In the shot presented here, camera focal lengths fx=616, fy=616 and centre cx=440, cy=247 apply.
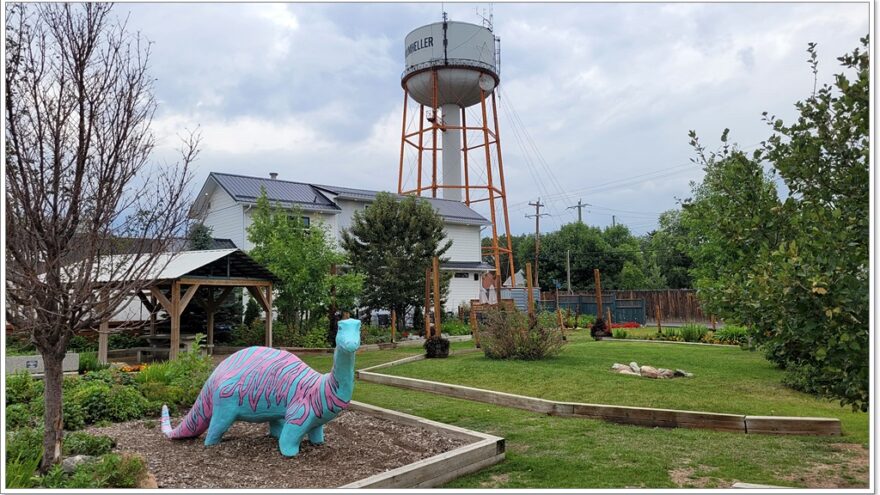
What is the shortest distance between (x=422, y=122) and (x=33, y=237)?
3095cm

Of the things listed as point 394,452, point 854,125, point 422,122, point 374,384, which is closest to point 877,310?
point 854,125

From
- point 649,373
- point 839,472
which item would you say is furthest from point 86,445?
point 649,373

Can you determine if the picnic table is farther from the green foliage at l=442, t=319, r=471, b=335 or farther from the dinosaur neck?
the dinosaur neck

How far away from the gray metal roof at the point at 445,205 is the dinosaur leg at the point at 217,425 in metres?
22.4

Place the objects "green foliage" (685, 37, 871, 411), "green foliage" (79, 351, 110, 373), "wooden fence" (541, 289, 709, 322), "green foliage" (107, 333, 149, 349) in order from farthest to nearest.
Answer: "wooden fence" (541, 289, 709, 322), "green foliage" (107, 333, 149, 349), "green foliage" (79, 351, 110, 373), "green foliage" (685, 37, 871, 411)

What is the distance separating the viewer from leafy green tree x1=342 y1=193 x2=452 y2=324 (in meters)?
23.1

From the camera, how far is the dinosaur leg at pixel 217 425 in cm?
657

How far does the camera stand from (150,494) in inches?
176

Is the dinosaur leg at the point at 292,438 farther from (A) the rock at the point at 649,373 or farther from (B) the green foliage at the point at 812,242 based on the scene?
(A) the rock at the point at 649,373

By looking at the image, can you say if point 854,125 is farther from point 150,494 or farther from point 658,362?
point 658,362

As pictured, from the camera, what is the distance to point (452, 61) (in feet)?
110

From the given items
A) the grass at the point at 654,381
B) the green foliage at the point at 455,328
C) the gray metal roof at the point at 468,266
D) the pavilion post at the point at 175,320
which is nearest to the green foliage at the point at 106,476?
the grass at the point at 654,381

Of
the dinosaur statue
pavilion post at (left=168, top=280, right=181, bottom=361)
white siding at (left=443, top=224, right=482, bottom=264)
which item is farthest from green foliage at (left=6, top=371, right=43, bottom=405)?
white siding at (left=443, top=224, right=482, bottom=264)

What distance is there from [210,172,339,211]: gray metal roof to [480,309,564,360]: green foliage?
13224 mm
